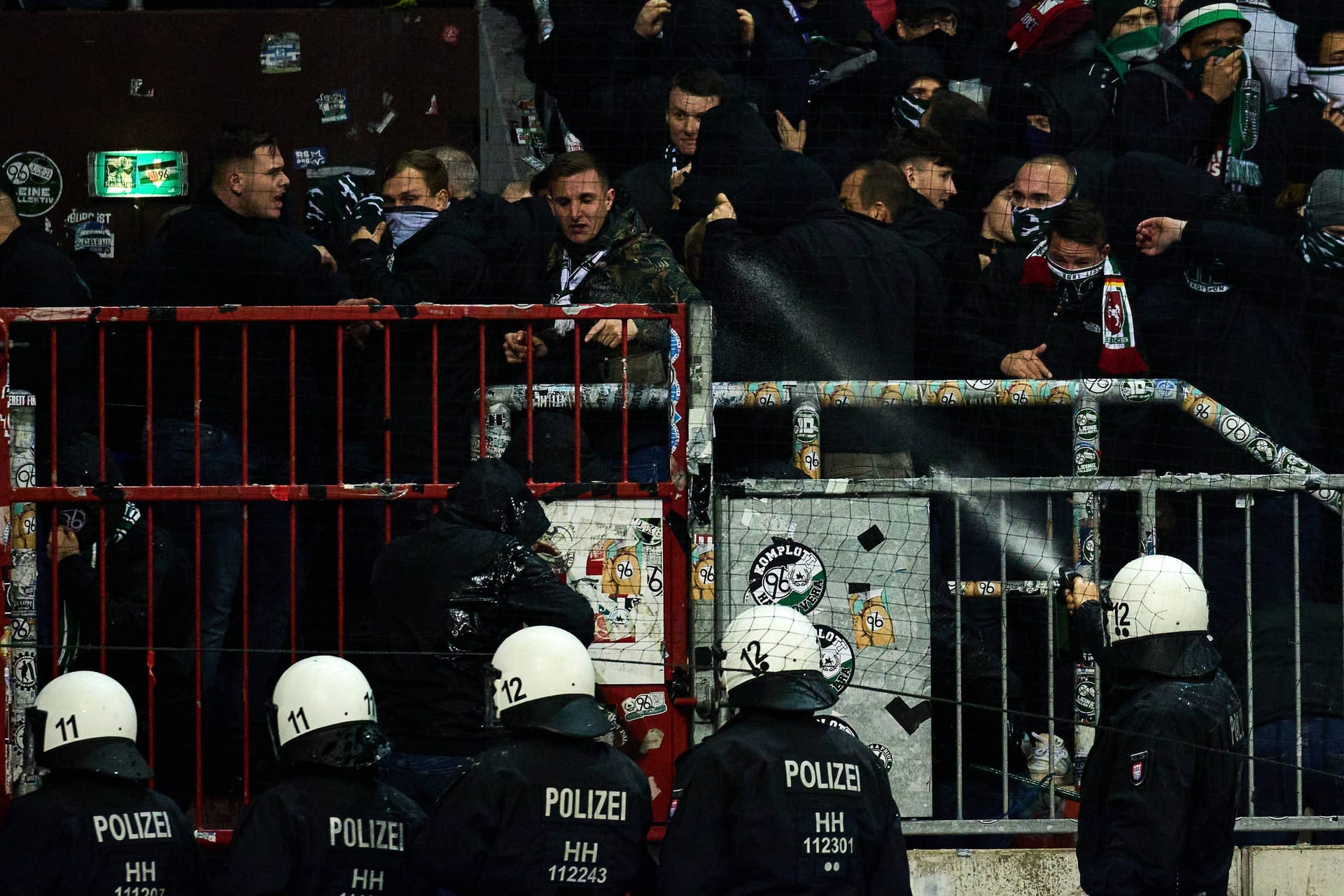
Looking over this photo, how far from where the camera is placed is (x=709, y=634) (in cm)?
672

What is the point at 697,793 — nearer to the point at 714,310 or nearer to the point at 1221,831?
the point at 1221,831

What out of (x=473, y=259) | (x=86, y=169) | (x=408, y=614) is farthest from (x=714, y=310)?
(x=86, y=169)

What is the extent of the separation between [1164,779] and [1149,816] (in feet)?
0.43

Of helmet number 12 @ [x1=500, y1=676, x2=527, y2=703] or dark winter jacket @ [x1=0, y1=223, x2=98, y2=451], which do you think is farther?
dark winter jacket @ [x1=0, y1=223, x2=98, y2=451]

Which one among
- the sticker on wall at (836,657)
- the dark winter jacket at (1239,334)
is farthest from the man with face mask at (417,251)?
the dark winter jacket at (1239,334)

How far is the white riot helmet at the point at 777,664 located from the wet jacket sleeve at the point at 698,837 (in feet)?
0.98

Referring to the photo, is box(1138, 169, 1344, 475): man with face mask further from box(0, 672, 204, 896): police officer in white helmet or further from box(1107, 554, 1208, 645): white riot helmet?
box(0, 672, 204, 896): police officer in white helmet

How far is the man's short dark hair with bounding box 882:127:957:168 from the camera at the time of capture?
29.6 feet

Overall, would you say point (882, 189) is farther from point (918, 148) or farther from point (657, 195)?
point (657, 195)

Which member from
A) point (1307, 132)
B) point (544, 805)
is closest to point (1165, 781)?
point (544, 805)

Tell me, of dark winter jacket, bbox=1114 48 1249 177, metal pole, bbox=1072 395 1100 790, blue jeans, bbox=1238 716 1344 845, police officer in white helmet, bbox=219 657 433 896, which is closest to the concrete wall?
blue jeans, bbox=1238 716 1344 845

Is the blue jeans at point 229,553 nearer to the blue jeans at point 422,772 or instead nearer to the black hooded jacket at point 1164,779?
the blue jeans at point 422,772

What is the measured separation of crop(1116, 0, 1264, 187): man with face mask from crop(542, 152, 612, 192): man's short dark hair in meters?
2.98

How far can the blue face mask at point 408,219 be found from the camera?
856 cm
